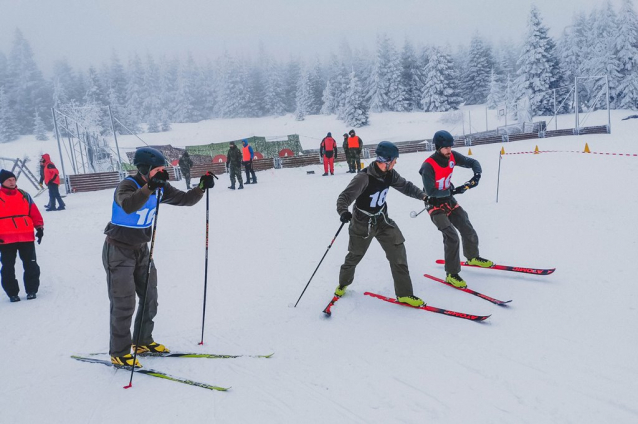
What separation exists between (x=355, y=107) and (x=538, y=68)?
21603 mm

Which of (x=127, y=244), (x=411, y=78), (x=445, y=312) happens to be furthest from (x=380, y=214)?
(x=411, y=78)

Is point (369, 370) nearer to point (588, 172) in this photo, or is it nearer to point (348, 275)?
point (348, 275)

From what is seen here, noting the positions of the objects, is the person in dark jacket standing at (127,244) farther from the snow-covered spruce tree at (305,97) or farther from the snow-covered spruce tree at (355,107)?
the snow-covered spruce tree at (305,97)

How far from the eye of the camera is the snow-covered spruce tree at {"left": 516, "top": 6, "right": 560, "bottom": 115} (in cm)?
4616

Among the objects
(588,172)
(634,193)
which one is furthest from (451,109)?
(634,193)

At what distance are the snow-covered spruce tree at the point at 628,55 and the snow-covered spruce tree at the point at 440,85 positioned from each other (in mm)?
17998

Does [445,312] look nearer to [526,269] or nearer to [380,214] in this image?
[380,214]

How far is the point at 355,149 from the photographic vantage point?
1694 centimetres

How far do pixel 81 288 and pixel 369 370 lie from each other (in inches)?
206

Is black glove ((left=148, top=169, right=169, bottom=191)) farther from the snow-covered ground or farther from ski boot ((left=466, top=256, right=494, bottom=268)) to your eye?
ski boot ((left=466, top=256, right=494, bottom=268))

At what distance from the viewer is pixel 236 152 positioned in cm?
1580

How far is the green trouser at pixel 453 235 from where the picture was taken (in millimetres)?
5250

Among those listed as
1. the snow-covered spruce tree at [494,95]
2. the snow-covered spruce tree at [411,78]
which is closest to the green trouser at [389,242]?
the snow-covered spruce tree at [411,78]

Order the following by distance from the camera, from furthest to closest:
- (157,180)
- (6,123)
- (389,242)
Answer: (6,123) < (389,242) < (157,180)
